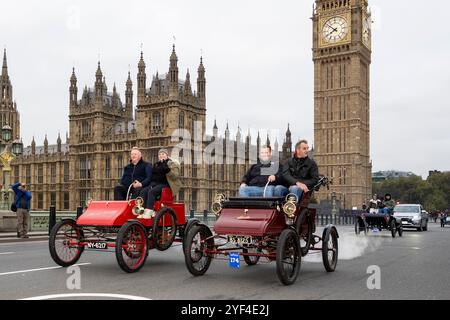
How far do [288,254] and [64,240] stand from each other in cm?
361

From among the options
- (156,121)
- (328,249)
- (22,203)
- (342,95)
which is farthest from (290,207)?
(342,95)

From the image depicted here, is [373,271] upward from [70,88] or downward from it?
downward

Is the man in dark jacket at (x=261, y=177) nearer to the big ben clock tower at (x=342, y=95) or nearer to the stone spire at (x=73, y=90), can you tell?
the stone spire at (x=73, y=90)

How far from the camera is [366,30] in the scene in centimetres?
8794

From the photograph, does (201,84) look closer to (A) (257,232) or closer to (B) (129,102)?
(B) (129,102)

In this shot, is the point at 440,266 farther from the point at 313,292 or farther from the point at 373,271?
the point at 313,292

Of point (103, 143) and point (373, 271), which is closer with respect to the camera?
point (373, 271)

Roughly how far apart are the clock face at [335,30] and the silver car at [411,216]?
62.0 meters

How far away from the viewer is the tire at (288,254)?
6.61m

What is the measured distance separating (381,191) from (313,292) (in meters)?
125

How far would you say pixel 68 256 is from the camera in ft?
29.0
